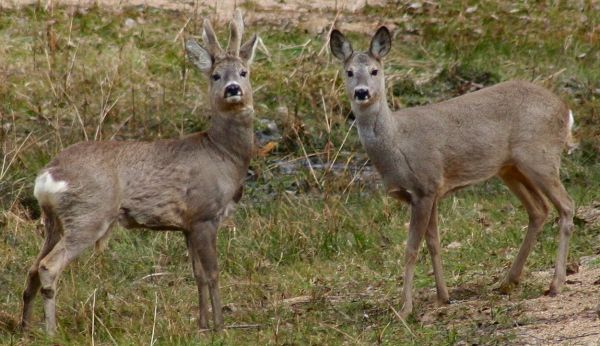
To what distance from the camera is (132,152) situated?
28.5 ft

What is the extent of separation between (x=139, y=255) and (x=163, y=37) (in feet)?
12.1

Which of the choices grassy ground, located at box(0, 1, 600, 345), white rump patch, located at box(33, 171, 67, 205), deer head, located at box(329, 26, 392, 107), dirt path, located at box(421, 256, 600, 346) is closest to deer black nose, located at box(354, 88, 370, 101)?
deer head, located at box(329, 26, 392, 107)

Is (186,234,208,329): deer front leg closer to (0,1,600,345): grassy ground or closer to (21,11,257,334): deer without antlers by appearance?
(21,11,257,334): deer without antlers

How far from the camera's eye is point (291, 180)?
11.6 meters

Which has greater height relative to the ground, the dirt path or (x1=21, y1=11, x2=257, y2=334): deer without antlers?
(x1=21, y1=11, x2=257, y2=334): deer without antlers

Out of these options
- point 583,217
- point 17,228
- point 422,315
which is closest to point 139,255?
point 17,228

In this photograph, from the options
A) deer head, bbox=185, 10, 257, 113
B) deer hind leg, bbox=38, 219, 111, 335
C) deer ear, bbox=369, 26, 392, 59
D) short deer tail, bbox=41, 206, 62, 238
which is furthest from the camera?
deer ear, bbox=369, 26, 392, 59

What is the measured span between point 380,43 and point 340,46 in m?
0.28

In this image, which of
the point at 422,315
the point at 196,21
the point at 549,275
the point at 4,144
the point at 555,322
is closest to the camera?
the point at 555,322

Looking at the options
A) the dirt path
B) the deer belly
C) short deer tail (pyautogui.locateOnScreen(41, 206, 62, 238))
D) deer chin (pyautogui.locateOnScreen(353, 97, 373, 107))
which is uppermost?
deer chin (pyautogui.locateOnScreen(353, 97, 373, 107))

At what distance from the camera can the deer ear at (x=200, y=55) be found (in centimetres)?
899

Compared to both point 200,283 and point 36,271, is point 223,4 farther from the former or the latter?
point 36,271

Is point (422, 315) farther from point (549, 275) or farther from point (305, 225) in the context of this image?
point (305, 225)

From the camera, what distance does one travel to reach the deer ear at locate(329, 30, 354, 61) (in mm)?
9219
